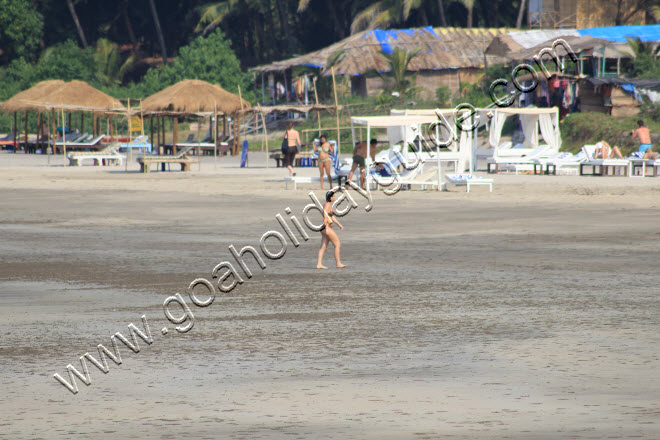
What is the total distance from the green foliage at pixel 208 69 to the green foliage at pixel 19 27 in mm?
9506

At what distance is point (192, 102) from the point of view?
1516 inches

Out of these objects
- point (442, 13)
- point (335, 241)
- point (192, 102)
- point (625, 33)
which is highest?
point (442, 13)

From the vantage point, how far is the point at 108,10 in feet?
236

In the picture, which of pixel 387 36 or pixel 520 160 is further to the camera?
pixel 387 36

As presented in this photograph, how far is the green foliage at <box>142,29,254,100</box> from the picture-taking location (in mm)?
58594

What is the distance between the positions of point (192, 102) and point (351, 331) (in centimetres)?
3135

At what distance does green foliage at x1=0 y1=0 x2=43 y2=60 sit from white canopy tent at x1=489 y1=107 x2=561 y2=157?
39927 mm

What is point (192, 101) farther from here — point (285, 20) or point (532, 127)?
point (285, 20)

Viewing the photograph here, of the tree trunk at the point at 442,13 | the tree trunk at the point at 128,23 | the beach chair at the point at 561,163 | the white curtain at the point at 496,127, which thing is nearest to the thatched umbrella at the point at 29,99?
the white curtain at the point at 496,127

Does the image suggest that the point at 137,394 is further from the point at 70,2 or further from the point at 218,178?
the point at 70,2

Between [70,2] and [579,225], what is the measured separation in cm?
5692

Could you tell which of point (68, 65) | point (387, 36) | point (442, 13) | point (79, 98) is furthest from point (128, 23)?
point (79, 98)

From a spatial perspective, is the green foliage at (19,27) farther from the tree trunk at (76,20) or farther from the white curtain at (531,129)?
the white curtain at (531,129)

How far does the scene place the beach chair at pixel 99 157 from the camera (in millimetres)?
36812
